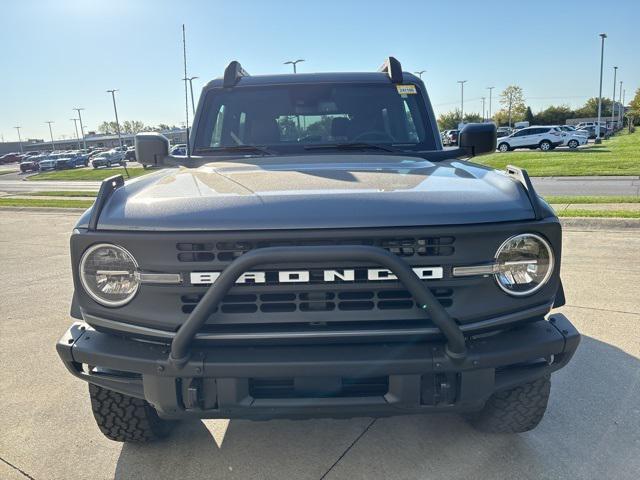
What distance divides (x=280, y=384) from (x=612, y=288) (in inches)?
170

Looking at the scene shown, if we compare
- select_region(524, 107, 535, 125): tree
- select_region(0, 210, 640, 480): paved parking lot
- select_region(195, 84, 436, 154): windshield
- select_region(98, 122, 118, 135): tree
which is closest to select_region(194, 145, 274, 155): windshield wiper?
select_region(195, 84, 436, 154): windshield

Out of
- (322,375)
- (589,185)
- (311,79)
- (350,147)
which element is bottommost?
(589,185)

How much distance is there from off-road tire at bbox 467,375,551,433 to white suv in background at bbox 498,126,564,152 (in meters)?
32.3

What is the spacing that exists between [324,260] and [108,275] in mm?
930

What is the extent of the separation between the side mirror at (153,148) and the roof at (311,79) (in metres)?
0.63

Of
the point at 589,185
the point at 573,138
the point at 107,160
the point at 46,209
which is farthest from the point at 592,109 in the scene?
the point at 46,209

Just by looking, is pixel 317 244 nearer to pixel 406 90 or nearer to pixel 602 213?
pixel 406 90

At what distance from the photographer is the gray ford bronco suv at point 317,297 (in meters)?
2.03

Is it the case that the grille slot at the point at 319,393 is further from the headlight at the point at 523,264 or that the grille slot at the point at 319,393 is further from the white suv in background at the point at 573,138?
the white suv in background at the point at 573,138

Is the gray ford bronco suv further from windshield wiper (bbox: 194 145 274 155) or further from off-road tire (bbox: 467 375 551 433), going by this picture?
windshield wiper (bbox: 194 145 274 155)

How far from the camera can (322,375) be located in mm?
2031

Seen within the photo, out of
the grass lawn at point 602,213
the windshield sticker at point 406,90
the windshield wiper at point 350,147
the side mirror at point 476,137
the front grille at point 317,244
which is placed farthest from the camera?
the grass lawn at point 602,213

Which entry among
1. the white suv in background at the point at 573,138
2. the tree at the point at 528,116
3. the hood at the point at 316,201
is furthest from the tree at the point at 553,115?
the hood at the point at 316,201

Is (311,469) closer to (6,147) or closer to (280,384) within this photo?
(280,384)
